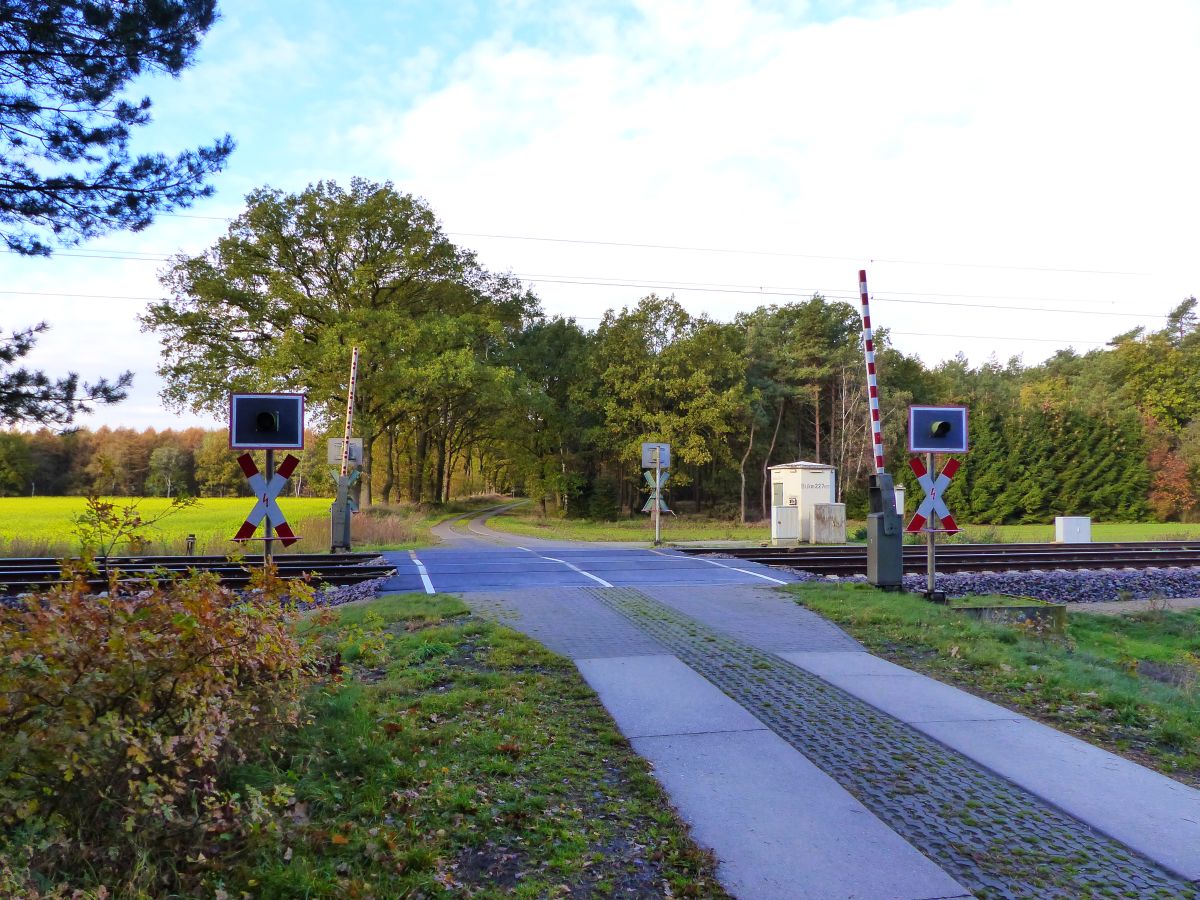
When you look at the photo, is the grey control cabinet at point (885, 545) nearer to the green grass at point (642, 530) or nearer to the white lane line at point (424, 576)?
the white lane line at point (424, 576)

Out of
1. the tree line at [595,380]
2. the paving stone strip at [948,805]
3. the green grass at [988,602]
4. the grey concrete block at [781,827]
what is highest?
the tree line at [595,380]

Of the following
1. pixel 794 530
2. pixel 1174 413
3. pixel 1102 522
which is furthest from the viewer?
pixel 1174 413

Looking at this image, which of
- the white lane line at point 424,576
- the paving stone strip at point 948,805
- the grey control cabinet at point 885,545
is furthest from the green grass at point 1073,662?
the white lane line at point 424,576

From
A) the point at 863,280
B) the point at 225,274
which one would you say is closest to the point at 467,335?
the point at 225,274

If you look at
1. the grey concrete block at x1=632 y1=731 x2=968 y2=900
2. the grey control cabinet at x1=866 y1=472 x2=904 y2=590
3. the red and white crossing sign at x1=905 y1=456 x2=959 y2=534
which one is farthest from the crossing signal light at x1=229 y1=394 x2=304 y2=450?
the red and white crossing sign at x1=905 y1=456 x2=959 y2=534

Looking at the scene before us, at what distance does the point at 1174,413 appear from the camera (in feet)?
184

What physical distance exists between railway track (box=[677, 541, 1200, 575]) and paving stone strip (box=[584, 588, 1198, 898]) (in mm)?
9690

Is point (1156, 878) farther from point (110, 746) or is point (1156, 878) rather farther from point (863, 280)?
point (863, 280)

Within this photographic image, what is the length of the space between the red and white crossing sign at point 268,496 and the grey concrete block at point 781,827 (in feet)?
19.4

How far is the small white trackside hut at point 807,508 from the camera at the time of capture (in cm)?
2355

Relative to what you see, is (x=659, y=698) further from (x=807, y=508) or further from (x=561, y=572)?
(x=807, y=508)

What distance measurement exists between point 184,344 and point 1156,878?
40.9 metres

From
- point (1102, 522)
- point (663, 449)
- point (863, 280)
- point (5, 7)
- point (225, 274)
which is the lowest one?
point (1102, 522)

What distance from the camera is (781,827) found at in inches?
149
